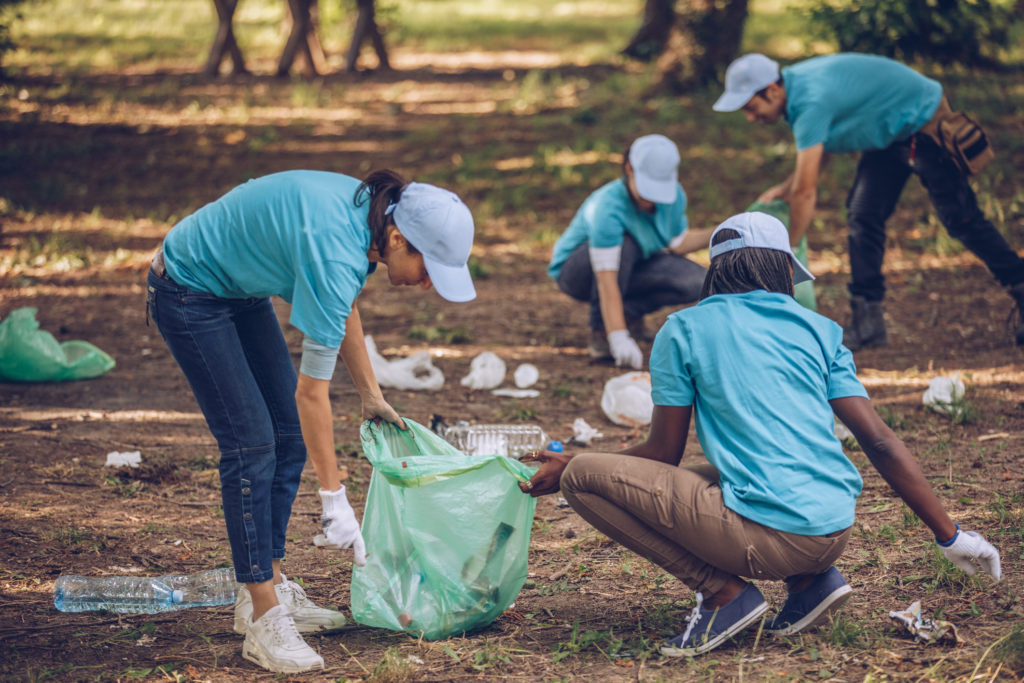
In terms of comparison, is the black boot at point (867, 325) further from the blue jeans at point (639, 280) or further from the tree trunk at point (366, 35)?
the tree trunk at point (366, 35)

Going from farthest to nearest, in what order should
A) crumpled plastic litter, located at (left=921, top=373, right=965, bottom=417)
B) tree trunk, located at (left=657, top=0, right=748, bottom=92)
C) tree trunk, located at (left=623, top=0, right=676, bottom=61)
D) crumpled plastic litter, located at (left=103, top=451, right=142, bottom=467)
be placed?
tree trunk, located at (left=623, top=0, right=676, bottom=61), tree trunk, located at (left=657, top=0, right=748, bottom=92), crumpled plastic litter, located at (left=921, top=373, right=965, bottom=417), crumpled plastic litter, located at (left=103, top=451, right=142, bottom=467)

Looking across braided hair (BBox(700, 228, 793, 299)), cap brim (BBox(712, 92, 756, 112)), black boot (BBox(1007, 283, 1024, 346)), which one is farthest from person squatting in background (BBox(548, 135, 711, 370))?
braided hair (BBox(700, 228, 793, 299))

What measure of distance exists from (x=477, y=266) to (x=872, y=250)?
2664 mm

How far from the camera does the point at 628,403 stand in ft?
14.3

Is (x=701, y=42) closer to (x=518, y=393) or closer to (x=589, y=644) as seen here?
(x=518, y=393)

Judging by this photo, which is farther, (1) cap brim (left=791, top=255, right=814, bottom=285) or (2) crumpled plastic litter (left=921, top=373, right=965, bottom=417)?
(2) crumpled plastic litter (left=921, top=373, right=965, bottom=417)

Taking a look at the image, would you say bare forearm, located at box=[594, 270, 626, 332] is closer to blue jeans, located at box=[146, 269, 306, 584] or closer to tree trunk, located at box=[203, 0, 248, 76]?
blue jeans, located at box=[146, 269, 306, 584]

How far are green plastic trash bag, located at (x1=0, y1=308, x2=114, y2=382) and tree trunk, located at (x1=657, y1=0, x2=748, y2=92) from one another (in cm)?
690

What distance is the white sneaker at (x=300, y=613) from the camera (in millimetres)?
2693

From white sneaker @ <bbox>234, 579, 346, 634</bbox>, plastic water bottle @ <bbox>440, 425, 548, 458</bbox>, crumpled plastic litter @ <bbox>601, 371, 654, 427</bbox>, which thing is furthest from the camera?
crumpled plastic litter @ <bbox>601, 371, 654, 427</bbox>

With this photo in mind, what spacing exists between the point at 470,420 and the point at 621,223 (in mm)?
1344

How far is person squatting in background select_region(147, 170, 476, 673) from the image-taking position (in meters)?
2.27

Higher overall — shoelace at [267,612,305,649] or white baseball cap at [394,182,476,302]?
white baseball cap at [394,182,476,302]

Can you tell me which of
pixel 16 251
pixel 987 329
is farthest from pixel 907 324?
pixel 16 251
